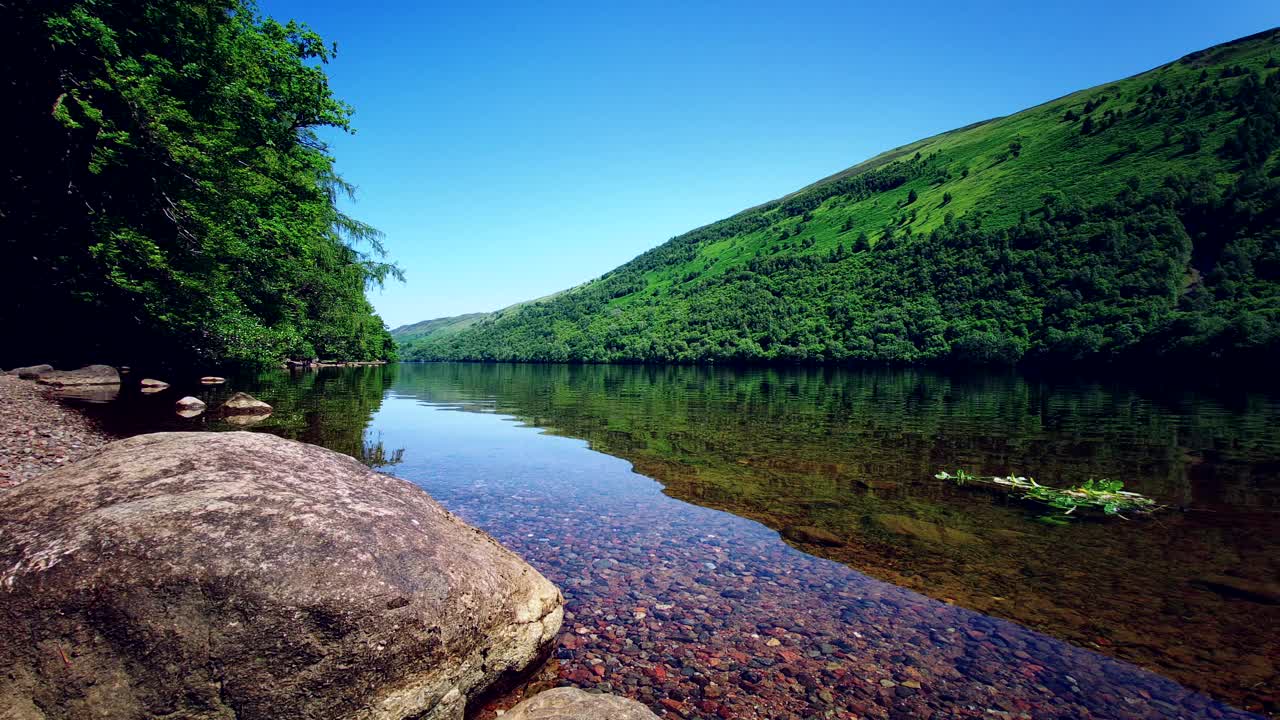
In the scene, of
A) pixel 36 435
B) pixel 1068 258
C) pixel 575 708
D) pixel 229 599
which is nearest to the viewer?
pixel 229 599

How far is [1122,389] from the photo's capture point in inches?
2018

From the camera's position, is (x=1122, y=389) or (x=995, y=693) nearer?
(x=995, y=693)

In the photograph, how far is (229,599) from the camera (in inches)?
158

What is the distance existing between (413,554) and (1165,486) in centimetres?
1877

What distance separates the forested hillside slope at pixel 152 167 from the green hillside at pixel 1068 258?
9670 cm

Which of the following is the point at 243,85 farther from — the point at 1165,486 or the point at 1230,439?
the point at 1230,439

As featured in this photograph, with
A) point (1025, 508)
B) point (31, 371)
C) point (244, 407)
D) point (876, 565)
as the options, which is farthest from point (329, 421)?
point (1025, 508)

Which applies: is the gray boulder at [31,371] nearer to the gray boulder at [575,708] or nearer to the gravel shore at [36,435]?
the gravel shore at [36,435]

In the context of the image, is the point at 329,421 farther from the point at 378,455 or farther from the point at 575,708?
the point at 575,708

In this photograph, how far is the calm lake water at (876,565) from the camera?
6.13 m

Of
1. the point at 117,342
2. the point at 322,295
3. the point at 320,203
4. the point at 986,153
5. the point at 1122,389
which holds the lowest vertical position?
the point at 1122,389

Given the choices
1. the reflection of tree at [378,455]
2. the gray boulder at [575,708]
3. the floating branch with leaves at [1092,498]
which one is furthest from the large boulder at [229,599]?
the floating branch with leaves at [1092,498]

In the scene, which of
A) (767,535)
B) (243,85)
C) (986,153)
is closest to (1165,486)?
(767,535)

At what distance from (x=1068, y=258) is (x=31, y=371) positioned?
486 feet
